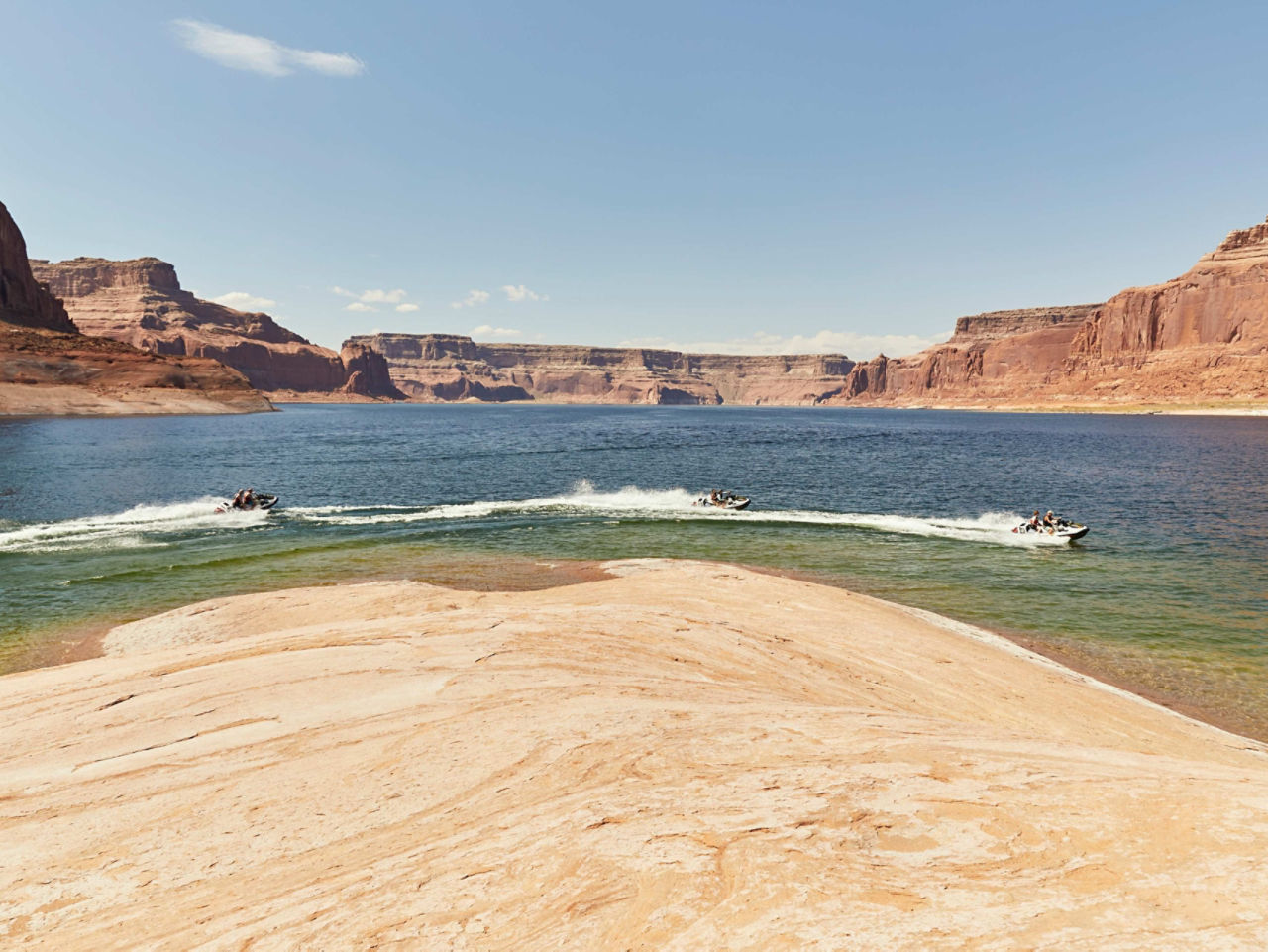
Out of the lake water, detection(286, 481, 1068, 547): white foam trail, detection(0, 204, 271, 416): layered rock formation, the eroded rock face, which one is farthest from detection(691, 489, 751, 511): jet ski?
the eroded rock face

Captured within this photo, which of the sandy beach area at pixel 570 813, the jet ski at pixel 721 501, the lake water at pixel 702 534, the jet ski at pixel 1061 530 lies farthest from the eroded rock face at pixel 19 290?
the jet ski at pixel 1061 530

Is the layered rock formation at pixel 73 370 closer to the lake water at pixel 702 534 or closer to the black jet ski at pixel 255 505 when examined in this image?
the lake water at pixel 702 534

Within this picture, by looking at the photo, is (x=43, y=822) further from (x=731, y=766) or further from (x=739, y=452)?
(x=739, y=452)

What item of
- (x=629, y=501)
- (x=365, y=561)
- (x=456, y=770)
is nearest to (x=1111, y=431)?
(x=629, y=501)

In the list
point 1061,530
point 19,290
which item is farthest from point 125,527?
point 19,290

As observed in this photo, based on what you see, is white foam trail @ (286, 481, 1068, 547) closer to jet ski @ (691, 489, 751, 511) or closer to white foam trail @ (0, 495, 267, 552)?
jet ski @ (691, 489, 751, 511)

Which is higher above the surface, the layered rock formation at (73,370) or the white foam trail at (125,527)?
the layered rock formation at (73,370)
